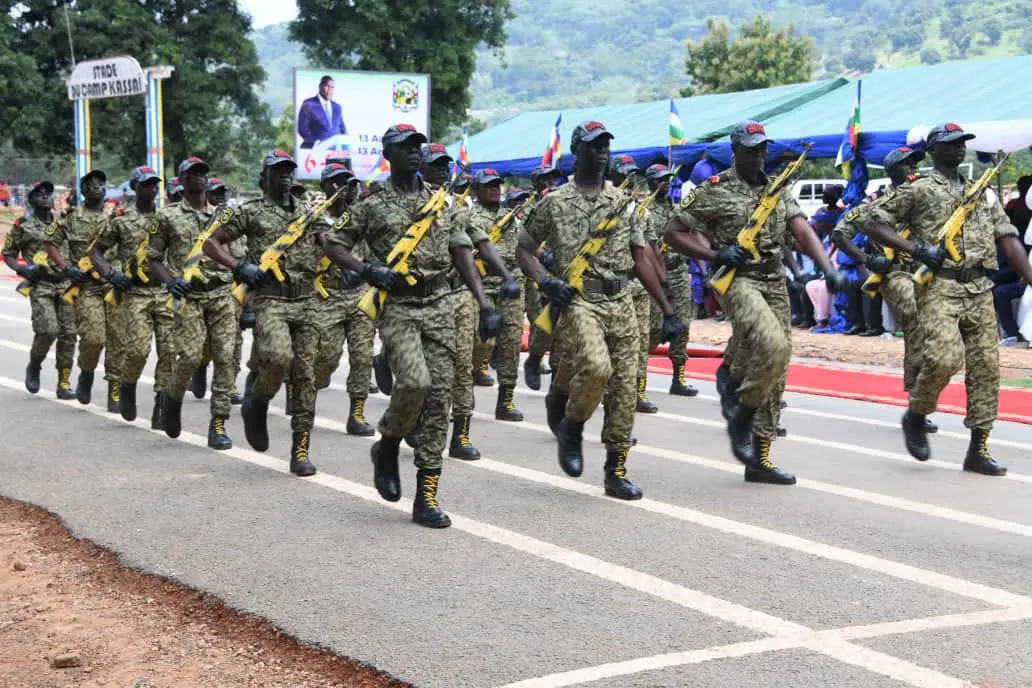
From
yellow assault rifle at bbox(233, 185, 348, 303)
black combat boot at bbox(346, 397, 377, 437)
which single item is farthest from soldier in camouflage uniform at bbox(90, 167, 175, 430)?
yellow assault rifle at bbox(233, 185, 348, 303)

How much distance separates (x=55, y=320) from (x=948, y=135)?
8.11m

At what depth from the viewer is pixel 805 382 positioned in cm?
1397

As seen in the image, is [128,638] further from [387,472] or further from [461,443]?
[461,443]

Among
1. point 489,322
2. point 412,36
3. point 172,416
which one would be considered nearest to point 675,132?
point 172,416

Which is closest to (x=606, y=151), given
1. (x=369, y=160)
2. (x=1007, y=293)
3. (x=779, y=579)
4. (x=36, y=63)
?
(x=779, y=579)

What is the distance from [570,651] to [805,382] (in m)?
9.41

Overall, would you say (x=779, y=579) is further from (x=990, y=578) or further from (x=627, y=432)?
(x=627, y=432)

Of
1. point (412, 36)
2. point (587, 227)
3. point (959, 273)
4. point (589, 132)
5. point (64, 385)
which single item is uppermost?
point (412, 36)

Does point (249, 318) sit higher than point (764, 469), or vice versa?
point (249, 318)

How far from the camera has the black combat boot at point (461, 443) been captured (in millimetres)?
9375

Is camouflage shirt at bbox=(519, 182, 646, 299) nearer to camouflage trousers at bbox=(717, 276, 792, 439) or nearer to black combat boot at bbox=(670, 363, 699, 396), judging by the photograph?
camouflage trousers at bbox=(717, 276, 792, 439)

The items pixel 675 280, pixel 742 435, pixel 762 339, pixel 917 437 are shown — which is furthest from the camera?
pixel 675 280

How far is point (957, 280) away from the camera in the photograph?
28.1 feet

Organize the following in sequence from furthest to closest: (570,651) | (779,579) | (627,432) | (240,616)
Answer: (627,432), (779,579), (240,616), (570,651)
